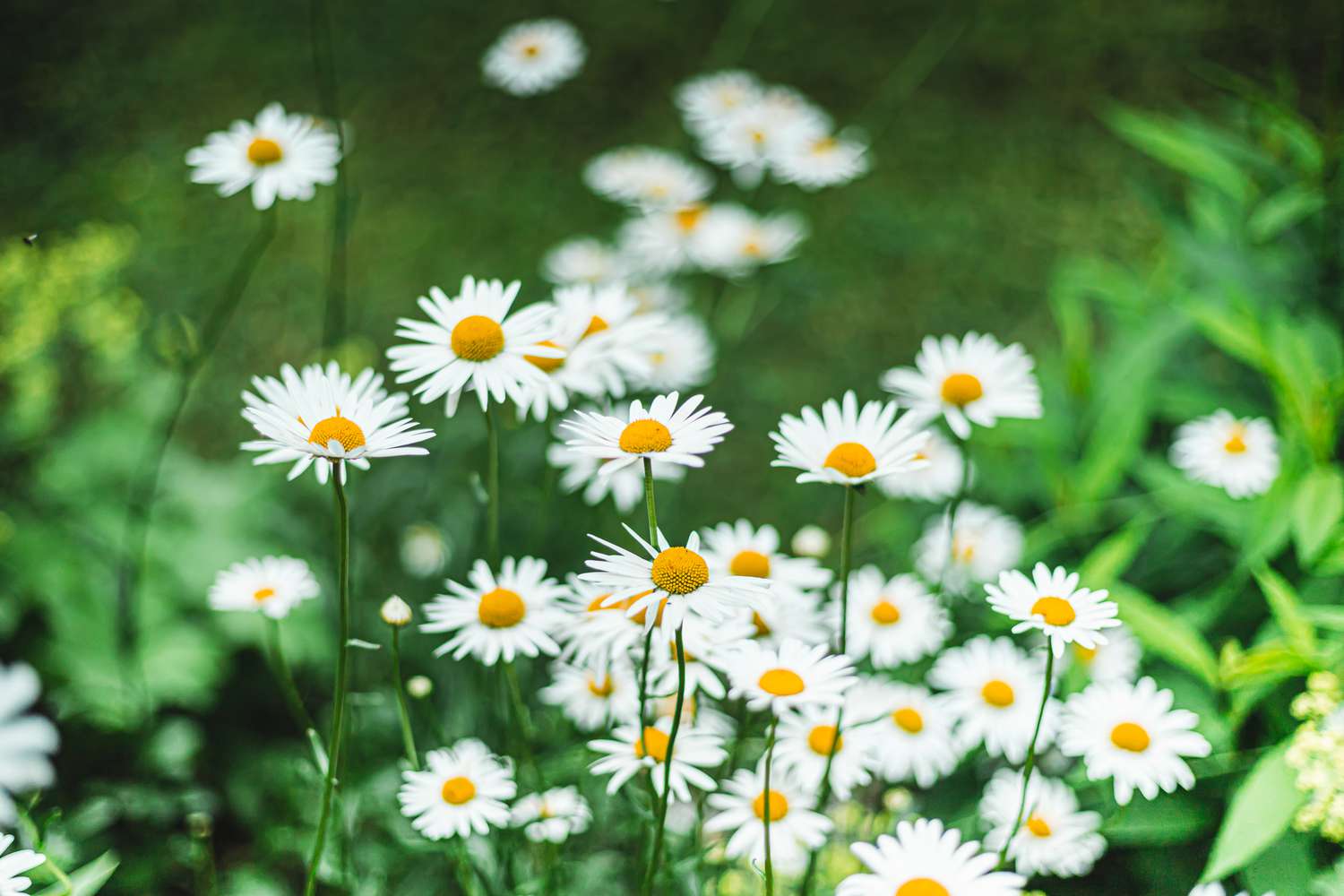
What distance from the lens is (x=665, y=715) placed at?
121 centimetres

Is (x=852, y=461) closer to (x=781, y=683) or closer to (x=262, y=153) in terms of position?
(x=781, y=683)

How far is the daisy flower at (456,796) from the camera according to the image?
3.44 ft

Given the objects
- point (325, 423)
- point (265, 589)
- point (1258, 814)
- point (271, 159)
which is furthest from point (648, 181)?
point (1258, 814)

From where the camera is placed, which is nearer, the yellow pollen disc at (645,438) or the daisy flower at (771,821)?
the yellow pollen disc at (645,438)

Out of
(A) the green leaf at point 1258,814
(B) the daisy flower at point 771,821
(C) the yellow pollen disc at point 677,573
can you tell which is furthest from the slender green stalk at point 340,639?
(A) the green leaf at point 1258,814

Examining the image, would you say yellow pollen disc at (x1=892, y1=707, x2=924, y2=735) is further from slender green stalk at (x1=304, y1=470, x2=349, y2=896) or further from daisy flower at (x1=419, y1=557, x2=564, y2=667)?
slender green stalk at (x1=304, y1=470, x2=349, y2=896)

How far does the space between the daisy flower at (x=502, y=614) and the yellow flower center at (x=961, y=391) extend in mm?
475

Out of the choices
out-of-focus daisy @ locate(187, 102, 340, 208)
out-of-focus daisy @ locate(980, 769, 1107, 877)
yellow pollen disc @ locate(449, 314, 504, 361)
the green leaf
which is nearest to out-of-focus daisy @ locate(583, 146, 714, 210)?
Answer: out-of-focus daisy @ locate(187, 102, 340, 208)

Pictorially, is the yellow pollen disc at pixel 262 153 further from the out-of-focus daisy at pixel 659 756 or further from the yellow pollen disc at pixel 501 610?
the out-of-focus daisy at pixel 659 756

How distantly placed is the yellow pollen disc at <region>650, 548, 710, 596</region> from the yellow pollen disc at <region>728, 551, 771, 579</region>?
273 millimetres

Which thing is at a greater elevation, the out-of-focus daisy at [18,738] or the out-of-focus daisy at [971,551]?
the out-of-focus daisy at [971,551]

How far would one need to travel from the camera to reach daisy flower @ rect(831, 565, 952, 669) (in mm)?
1384

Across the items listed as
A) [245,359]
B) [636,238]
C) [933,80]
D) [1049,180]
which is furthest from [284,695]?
[933,80]

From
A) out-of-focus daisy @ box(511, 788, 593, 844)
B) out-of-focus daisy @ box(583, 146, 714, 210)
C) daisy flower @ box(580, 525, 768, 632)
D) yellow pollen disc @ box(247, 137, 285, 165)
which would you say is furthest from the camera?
out-of-focus daisy @ box(583, 146, 714, 210)
